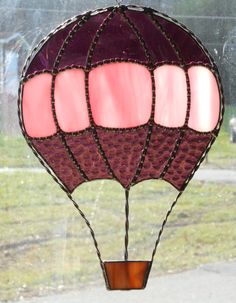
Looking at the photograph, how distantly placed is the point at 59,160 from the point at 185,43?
0.76ft

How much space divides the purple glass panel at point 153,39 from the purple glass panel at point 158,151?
0.09m

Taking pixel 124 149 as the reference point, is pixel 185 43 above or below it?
above

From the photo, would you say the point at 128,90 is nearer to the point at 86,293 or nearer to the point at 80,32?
the point at 80,32

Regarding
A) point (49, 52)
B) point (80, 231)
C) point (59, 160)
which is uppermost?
point (49, 52)

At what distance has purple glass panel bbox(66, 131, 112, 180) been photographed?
87cm

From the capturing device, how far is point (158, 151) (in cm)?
Result: 89

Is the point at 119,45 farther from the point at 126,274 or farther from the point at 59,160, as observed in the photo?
the point at 126,274

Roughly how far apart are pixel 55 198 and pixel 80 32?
33 centimetres

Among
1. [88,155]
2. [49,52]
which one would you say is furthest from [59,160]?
[49,52]

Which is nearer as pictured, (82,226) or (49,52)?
(49,52)

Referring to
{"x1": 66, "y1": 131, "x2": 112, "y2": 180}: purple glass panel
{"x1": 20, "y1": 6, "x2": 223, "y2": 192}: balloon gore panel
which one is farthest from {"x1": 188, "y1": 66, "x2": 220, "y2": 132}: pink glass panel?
{"x1": 66, "y1": 131, "x2": 112, "y2": 180}: purple glass panel

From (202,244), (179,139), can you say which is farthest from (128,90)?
(202,244)

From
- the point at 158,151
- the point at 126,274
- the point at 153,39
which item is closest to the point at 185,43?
the point at 153,39

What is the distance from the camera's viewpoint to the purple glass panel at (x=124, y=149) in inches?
34.5
